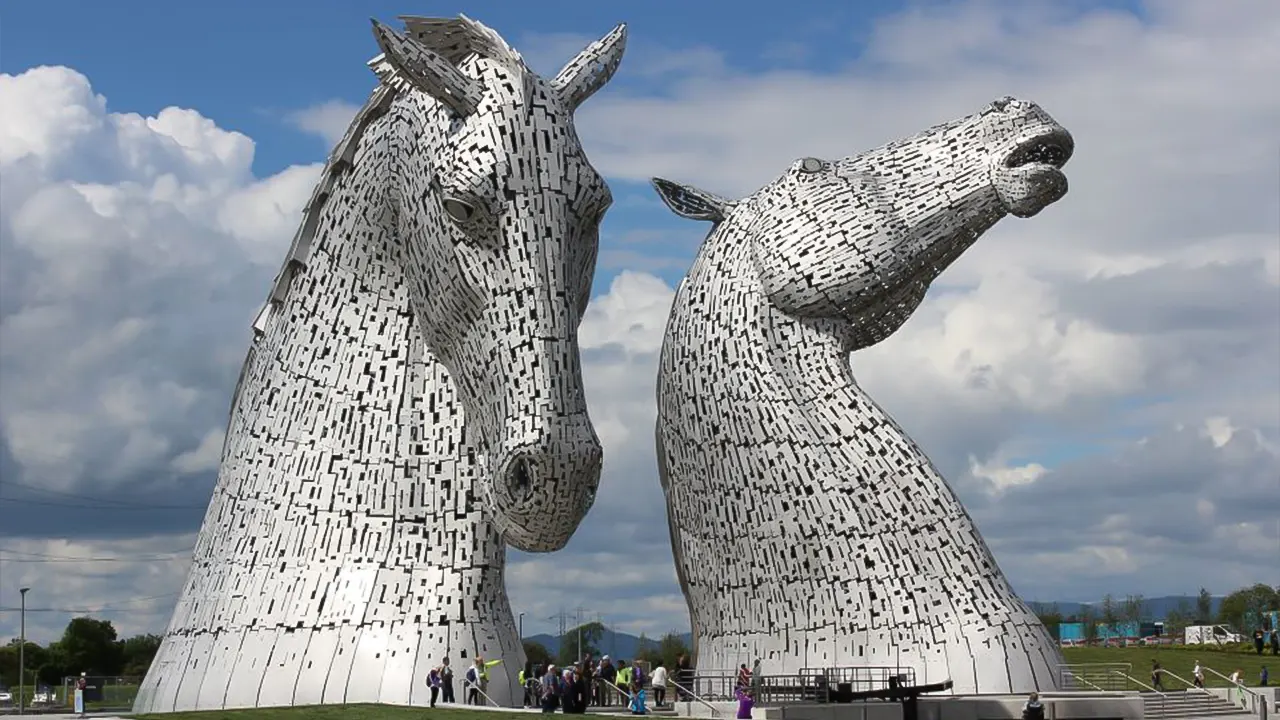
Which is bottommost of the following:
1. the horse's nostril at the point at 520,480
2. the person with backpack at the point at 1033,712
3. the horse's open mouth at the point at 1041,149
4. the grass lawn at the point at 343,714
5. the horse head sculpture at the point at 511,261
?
the grass lawn at the point at 343,714

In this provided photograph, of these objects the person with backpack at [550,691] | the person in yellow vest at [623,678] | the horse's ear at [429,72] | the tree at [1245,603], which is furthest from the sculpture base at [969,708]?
the tree at [1245,603]

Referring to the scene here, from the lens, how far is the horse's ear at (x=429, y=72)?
1062 cm

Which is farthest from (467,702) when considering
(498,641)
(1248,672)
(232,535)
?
(1248,672)

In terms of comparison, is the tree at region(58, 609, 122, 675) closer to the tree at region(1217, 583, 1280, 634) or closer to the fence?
the fence

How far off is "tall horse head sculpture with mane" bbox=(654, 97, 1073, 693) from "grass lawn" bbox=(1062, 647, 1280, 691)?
10.2m

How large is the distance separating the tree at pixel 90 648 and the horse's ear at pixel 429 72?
40.3m

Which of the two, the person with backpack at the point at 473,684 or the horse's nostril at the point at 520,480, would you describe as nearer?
the horse's nostril at the point at 520,480

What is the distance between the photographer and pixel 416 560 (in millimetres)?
Result: 12109

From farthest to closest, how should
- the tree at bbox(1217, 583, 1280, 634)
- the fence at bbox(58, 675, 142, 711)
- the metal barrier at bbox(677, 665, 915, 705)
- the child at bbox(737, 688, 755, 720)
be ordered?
1. the tree at bbox(1217, 583, 1280, 634)
2. the metal barrier at bbox(677, 665, 915, 705)
3. the child at bbox(737, 688, 755, 720)
4. the fence at bbox(58, 675, 142, 711)

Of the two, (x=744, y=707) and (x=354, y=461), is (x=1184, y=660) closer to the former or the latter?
(x=744, y=707)

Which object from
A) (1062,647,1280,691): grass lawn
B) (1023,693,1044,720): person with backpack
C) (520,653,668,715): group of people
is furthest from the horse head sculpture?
(1062,647,1280,691): grass lawn

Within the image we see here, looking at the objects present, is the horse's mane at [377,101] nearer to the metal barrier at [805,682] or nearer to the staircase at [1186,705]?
the metal barrier at [805,682]

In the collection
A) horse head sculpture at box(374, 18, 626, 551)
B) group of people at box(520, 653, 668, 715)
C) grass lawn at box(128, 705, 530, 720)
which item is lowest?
grass lawn at box(128, 705, 530, 720)

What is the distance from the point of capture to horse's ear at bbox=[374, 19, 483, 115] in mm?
10617
